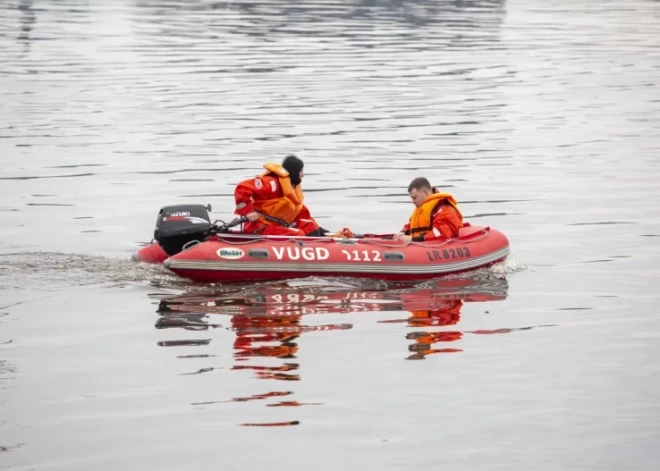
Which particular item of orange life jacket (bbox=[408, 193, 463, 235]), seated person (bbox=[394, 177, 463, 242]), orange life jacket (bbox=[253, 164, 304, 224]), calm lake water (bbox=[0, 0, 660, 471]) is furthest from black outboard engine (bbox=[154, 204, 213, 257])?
orange life jacket (bbox=[408, 193, 463, 235])

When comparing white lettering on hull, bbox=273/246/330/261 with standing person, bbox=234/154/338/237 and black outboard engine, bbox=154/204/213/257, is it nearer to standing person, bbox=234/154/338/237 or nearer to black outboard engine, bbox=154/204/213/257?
standing person, bbox=234/154/338/237

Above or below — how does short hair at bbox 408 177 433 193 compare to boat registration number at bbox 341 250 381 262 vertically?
above

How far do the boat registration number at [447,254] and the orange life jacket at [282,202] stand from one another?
5.47 ft

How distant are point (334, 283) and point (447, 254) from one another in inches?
53.7

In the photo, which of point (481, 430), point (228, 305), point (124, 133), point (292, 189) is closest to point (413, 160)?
point (124, 133)

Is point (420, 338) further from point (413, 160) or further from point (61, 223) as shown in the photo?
point (413, 160)

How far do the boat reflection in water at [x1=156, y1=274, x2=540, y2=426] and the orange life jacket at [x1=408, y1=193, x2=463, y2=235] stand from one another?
29.5 inches

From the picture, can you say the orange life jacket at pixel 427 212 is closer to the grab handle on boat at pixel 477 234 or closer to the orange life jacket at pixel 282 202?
the grab handle on boat at pixel 477 234

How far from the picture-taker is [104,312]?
1229 centimetres

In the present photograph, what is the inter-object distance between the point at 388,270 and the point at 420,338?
2.23m

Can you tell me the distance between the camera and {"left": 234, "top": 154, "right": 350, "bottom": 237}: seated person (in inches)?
539

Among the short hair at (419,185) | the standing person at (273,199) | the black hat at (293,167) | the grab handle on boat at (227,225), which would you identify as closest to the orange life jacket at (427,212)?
the short hair at (419,185)

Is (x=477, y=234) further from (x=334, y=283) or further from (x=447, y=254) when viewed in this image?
(x=334, y=283)

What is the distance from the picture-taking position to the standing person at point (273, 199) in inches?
539
